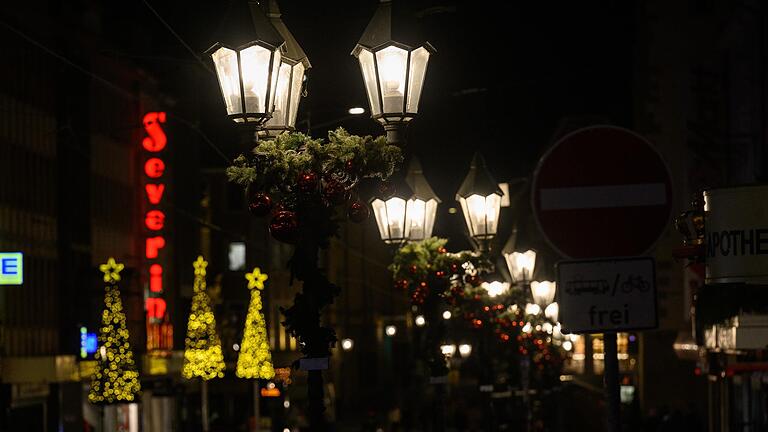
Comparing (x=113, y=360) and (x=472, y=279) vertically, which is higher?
(x=472, y=279)

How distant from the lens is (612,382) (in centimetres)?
689

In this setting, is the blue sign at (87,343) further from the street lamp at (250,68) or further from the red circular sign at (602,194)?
the red circular sign at (602,194)

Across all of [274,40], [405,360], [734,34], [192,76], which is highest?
[192,76]

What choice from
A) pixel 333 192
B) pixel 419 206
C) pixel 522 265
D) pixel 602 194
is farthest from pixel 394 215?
pixel 602 194

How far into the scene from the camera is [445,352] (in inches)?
989

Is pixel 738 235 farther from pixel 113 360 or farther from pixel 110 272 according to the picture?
pixel 110 272

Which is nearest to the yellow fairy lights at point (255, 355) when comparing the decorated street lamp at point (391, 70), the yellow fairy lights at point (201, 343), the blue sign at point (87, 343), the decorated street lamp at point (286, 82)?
the yellow fairy lights at point (201, 343)

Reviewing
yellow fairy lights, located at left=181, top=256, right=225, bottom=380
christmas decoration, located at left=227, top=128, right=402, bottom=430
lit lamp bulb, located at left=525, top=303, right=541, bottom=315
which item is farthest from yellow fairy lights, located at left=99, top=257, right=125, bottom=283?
christmas decoration, located at left=227, top=128, right=402, bottom=430

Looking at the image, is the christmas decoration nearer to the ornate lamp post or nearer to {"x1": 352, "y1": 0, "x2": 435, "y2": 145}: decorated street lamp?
{"x1": 352, "y1": 0, "x2": 435, "y2": 145}: decorated street lamp

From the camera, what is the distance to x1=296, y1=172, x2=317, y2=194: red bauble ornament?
12083 mm

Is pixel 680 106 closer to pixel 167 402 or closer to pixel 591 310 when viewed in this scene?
pixel 167 402

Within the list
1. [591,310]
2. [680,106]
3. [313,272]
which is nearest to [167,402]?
[680,106]

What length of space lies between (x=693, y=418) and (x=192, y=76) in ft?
137

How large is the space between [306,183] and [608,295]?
18.0 ft
